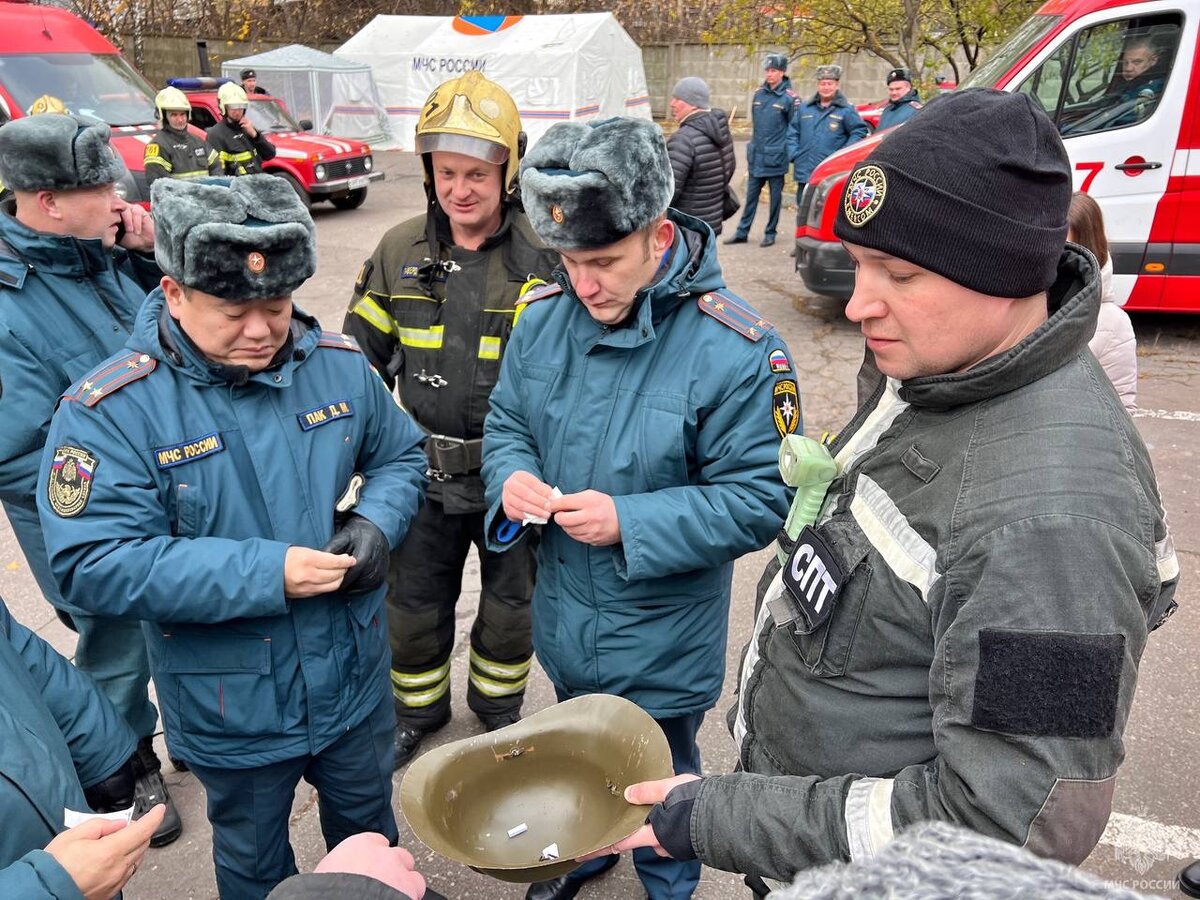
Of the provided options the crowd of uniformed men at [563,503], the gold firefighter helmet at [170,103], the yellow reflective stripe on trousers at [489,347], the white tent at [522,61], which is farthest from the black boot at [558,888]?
the white tent at [522,61]

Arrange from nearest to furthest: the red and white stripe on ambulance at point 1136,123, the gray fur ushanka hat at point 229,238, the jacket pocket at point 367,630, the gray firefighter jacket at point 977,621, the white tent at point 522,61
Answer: the gray firefighter jacket at point 977,621, the gray fur ushanka hat at point 229,238, the jacket pocket at point 367,630, the red and white stripe on ambulance at point 1136,123, the white tent at point 522,61

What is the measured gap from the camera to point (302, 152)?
11969mm

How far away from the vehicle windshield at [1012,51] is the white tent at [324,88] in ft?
46.8

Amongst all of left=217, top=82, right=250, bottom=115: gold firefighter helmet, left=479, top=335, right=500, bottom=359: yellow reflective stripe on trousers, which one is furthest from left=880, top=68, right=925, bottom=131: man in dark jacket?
left=479, top=335, right=500, bottom=359: yellow reflective stripe on trousers

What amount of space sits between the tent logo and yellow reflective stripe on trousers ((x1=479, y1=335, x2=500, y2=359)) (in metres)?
17.3

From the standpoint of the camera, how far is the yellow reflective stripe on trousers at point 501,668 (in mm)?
3160

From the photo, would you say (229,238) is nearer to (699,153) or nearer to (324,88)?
(699,153)

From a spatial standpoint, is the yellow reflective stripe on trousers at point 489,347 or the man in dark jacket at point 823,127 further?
the man in dark jacket at point 823,127

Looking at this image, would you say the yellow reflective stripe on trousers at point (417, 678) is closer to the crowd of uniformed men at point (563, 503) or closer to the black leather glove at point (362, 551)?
the crowd of uniformed men at point (563, 503)

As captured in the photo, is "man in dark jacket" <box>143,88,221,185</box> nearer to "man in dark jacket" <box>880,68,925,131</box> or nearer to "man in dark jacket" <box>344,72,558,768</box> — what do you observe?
"man in dark jacket" <box>344,72,558,768</box>

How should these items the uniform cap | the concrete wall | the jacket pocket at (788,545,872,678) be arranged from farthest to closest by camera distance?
1. the concrete wall
2. the uniform cap
3. the jacket pocket at (788,545,872,678)

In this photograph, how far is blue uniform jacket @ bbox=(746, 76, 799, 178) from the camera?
10125 millimetres

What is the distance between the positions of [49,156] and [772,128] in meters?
8.78

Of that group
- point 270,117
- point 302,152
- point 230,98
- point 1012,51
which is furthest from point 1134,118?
point 270,117
